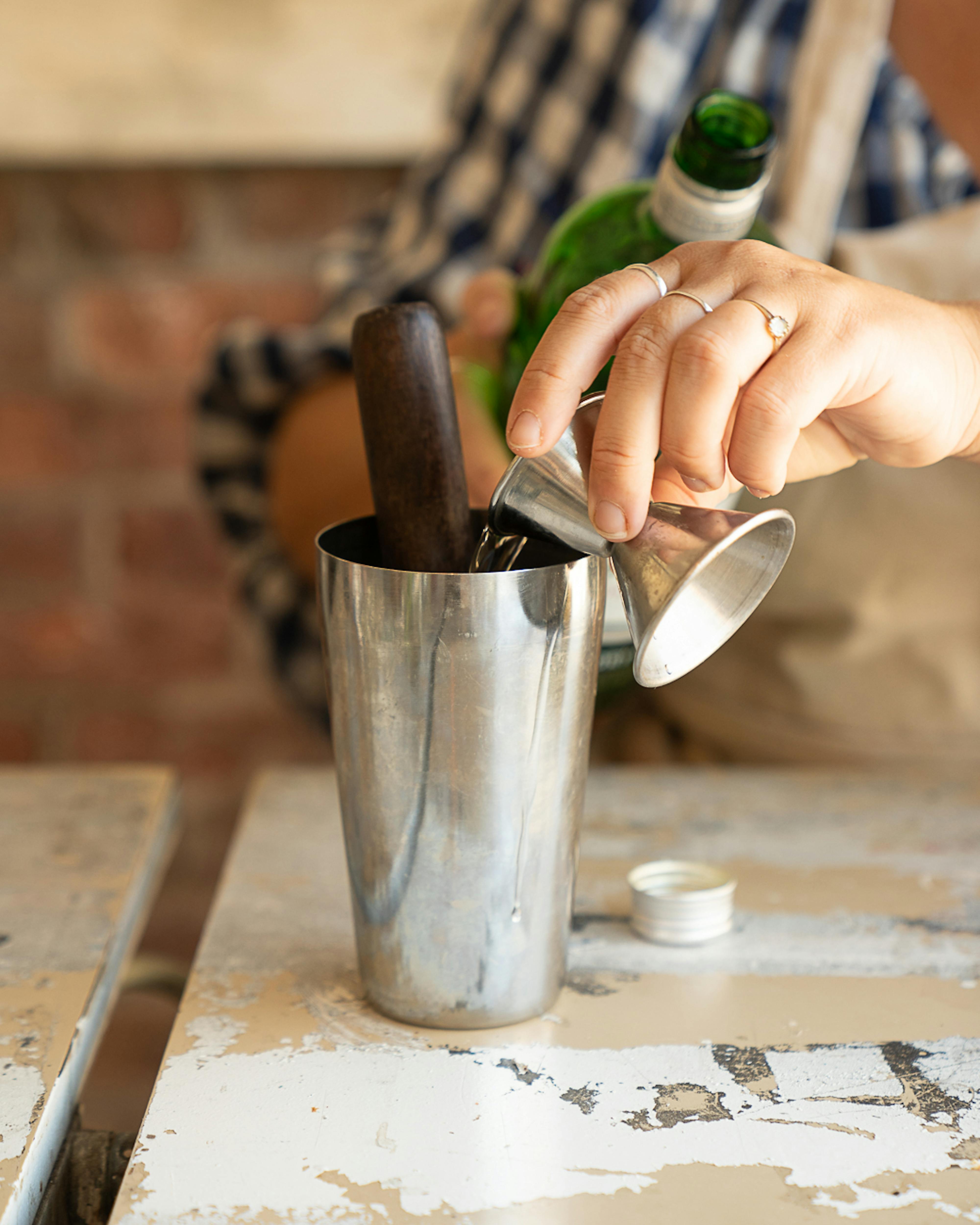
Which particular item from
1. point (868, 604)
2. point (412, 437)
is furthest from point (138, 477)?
point (412, 437)

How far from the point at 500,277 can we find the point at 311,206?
647 millimetres

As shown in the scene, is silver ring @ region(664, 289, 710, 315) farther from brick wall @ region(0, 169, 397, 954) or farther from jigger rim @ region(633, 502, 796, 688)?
brick wall @ region(0, 169, 397, 954)

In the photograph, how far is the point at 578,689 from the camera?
35 centimetres

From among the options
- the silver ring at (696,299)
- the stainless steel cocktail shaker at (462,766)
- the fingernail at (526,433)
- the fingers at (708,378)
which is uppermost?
the silver ring at (696,299)

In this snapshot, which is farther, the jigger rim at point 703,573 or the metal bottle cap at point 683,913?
the metal bottle cap at point 683,913

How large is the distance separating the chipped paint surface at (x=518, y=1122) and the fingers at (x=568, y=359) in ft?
0.62

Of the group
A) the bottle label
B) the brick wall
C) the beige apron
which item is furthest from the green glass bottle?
the brick wall

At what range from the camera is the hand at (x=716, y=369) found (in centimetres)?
30

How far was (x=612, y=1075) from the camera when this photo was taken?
34cm

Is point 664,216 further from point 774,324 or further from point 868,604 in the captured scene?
point 868,604

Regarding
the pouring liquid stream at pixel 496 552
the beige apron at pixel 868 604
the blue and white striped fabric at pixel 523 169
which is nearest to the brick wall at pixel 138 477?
the blue and white striped fabric at pixel 523 169

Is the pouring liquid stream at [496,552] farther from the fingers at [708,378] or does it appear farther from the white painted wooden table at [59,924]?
the white painted wooden table at [59,924]

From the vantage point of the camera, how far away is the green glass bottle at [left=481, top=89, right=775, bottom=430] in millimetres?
392

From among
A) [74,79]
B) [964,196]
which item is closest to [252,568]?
[74,79]
